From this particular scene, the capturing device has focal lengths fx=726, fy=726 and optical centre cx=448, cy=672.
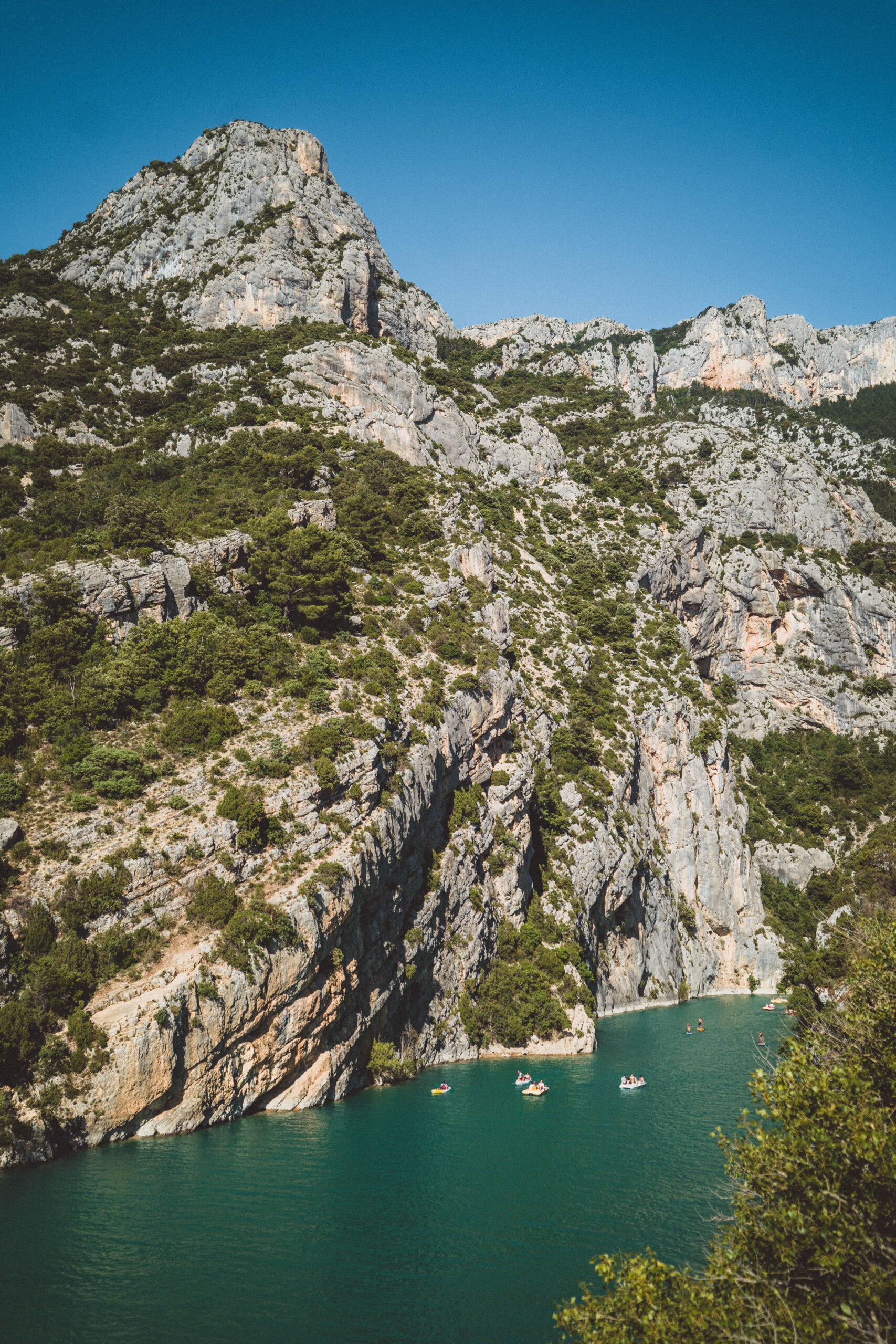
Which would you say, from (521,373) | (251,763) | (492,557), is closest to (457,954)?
(251,763)

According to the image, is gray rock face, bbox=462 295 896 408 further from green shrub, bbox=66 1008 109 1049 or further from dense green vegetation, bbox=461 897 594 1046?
green shrub, bbox=66 1008 109 1049

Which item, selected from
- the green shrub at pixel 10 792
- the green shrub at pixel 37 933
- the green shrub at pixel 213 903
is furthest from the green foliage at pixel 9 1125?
the green shrub at pixel 10 792

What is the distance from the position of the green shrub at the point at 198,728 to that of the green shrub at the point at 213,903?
852 cm

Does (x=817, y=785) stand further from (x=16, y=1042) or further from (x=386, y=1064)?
(x=16, y=1042)

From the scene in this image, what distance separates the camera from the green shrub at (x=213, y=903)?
35.2 meters

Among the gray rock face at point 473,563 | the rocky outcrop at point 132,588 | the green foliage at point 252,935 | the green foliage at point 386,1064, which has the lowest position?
the green foliage at point 386,1064

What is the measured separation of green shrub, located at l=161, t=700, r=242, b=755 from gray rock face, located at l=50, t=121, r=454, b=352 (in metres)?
71.9

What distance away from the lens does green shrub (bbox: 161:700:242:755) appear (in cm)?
4206

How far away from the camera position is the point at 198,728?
42.9 meters

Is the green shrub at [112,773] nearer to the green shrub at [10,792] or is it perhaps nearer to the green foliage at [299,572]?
the green shrub at [10,792]

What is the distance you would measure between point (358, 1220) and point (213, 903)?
15230mm

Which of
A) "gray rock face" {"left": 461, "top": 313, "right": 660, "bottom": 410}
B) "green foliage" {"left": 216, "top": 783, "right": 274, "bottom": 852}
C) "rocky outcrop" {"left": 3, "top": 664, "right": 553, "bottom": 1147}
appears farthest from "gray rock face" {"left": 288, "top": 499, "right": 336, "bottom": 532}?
"gray rock face" {"left": 461, "top": 313, "right": 660, "bottom": 410}

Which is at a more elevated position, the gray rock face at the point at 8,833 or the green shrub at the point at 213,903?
the gray rock face at the point at 8,833

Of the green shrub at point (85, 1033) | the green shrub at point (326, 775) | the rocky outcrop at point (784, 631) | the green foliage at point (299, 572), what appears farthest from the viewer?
the rocky outcrop at point (784, 631)
